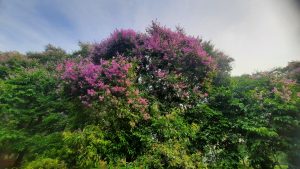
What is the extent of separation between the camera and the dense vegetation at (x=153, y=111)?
9109mm

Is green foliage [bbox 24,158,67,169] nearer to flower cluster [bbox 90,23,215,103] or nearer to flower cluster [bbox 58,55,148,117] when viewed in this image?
flower cluster [bbox 58,55,148,117]

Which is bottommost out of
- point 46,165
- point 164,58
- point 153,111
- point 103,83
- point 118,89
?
point 46,165

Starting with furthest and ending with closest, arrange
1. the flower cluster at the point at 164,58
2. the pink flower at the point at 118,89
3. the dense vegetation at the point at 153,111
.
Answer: the flower cluster at the point at 164,58 → the pink flower at the point at 118,89 → the dense vegetation at the point at 153,111

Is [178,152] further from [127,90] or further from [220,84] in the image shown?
[220,84]

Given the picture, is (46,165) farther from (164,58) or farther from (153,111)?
(164,58)

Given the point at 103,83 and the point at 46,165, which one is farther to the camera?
the point at 103,83

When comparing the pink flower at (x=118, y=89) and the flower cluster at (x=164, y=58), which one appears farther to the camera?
the flower cluster at (x=164, y=58)

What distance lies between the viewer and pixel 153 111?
10039mm

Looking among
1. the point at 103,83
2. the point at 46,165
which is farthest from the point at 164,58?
the point at 46,165

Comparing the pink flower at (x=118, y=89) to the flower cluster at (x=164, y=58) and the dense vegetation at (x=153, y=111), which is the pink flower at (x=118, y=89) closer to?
the dense vegetation at (x=153, y=111)

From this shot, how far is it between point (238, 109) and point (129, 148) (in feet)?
17.5

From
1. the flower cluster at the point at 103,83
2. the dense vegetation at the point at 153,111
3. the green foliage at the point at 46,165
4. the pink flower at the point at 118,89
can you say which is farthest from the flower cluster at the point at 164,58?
the green foliage at the point at 46,165

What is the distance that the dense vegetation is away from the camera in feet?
29.9

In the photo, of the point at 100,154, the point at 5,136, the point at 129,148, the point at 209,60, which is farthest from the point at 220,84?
the point at 5,136
